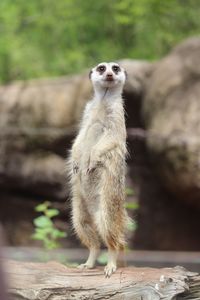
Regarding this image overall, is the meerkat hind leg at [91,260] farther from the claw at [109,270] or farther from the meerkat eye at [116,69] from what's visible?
the meerkat eye at [116,69]

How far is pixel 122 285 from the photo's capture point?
2816 millimetres

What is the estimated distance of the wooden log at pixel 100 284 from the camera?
8.84 feet

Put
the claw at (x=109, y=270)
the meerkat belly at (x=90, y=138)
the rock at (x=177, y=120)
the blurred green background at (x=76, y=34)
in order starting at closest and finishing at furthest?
the claw at (x=109, y=270) < the meerkat belly at (x=90, y=138) < the rock at (x=177, y=120) < the blurred green background at (x=76, y=34)

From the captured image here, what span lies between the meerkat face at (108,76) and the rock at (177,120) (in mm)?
2751

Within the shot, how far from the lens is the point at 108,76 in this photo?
347 cm

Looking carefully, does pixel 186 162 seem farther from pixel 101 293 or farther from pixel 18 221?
pixel 101 293

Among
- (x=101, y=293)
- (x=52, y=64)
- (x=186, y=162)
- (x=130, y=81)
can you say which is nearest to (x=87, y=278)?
(x=101, y=293)

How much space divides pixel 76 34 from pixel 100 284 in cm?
775

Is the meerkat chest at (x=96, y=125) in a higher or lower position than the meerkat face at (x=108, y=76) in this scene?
lower

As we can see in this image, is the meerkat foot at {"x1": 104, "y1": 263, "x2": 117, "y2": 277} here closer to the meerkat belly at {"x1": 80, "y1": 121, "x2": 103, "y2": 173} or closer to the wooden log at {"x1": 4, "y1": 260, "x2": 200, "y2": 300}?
the wooden log at {"x1": 4, "y1": 260, "x2": 200, "y2": 300}

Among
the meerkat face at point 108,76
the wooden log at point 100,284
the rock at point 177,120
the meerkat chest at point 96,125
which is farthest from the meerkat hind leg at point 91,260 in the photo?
the rock at point 177,120

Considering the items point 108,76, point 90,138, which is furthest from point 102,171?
point 108,76

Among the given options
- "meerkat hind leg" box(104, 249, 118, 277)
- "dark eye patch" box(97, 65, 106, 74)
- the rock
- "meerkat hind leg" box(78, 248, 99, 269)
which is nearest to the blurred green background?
the rock

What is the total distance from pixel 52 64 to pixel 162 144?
13.8ft
